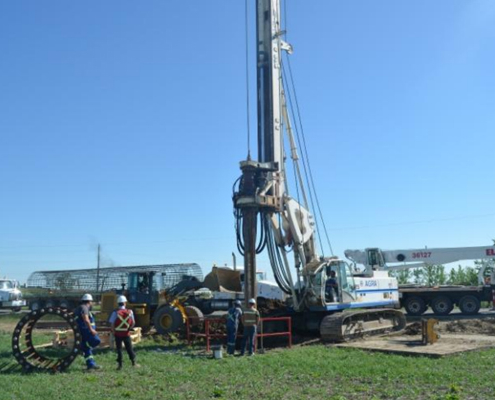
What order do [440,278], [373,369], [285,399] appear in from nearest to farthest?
[285,399] → [373,369] → [440,278]

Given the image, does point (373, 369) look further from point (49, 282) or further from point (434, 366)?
point (49, 282)

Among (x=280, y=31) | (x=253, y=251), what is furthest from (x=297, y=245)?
(x=280, y=31)

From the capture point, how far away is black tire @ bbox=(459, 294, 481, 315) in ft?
102

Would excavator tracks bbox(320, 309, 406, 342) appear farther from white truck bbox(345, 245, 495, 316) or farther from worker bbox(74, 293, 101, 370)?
white truck bbox(345, 245, 495, 316)

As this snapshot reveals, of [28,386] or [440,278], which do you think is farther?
[440,278]

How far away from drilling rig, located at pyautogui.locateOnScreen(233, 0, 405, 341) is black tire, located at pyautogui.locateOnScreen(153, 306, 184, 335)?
3510 mm

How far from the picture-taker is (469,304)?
31.3 metres

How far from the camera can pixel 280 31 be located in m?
19.9

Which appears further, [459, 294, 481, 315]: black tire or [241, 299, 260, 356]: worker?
[459, 294, 481, 315]: black tire

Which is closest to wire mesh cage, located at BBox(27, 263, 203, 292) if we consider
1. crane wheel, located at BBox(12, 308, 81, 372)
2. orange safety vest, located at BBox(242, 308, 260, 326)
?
orange safety vest, located at BBox(242, 308, 260, 326)

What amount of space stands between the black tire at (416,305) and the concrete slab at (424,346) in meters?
11.7

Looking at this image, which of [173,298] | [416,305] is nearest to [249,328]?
[173,298]

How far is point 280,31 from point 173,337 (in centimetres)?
1030

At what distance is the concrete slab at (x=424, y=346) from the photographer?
15234 mm
